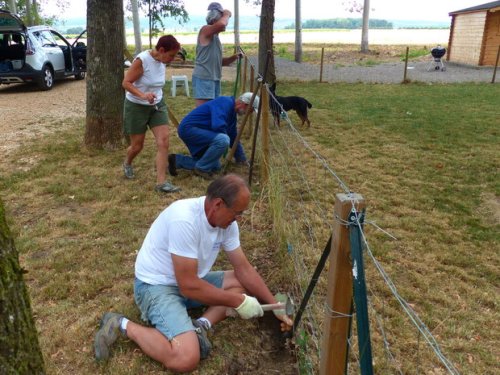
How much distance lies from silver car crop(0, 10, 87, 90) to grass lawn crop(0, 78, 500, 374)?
3976 millimetres

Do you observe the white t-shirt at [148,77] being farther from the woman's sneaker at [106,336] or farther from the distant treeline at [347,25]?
the distant treeline at [347,25]

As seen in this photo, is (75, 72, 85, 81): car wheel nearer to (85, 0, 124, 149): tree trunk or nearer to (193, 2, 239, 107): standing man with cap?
(85, 0, 124, 149): tree trunk

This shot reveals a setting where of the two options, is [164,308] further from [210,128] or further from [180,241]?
[210,128]

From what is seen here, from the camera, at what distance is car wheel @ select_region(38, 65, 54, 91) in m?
10.4

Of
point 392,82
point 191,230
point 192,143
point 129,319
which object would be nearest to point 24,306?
point 191,230

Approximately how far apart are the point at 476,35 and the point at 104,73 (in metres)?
17.6

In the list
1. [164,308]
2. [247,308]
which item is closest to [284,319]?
[247,308]

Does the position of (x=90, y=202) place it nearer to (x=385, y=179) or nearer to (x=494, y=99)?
(x=385, y=179)

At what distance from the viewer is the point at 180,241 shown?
7.23 ft

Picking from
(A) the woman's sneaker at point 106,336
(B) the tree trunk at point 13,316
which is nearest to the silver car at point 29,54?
(A) the woman's sneaker at point 106,336

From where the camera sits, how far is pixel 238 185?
210 cm

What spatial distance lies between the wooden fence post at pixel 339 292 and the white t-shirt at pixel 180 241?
2.72ft

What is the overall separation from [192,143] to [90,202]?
1.19m

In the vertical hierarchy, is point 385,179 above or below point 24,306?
below
